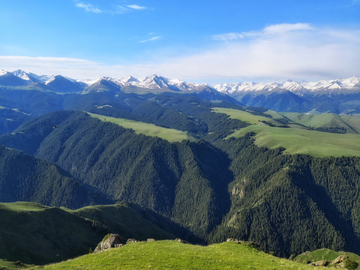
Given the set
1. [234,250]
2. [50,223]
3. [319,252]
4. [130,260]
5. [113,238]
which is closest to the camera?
[130,260]

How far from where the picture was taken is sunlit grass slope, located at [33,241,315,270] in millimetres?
45875

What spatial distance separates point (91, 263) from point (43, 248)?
58457mm

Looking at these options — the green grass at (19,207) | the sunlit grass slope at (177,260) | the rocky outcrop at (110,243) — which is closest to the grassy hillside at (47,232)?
the green grass at (19,207)

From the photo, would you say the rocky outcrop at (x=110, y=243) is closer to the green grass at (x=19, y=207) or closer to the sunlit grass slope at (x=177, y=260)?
the sunlit grass slope at (x=177, y=260)

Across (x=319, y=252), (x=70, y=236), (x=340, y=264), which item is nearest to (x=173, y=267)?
(x=340, y=264)

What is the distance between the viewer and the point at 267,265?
1837 inches

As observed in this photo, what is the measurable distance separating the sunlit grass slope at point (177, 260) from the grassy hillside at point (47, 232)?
44459mm

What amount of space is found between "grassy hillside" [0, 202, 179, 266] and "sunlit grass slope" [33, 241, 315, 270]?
44459 millimetres

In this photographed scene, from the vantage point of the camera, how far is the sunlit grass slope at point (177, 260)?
45875 mm

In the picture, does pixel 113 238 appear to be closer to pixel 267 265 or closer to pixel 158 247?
pixel 158 247

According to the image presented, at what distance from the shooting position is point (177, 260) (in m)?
48.1

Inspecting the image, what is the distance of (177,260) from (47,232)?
3182 inches

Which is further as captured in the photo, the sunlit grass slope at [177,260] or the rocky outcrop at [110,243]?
the rocky outcrop at [110,243]

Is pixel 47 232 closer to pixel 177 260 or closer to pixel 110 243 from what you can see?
pixel 110 243
